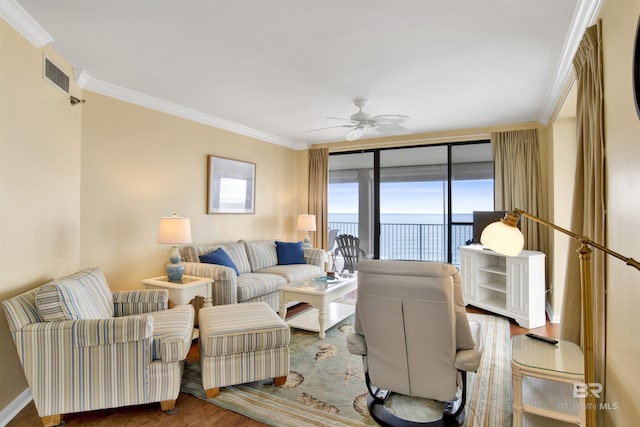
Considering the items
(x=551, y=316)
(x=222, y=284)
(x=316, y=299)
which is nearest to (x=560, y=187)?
(x=551, y=316)

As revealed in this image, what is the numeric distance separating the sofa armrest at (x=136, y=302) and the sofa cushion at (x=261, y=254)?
200 cm

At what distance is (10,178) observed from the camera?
225cm

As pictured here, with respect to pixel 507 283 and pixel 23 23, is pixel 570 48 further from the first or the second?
pixel 23 23

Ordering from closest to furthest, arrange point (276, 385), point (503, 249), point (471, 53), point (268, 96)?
point (503, 249) → point (276, 385) → point (471, 53) → point (268, 96)

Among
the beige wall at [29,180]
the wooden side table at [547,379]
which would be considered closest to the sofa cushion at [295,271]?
the beige wall at [29,180]

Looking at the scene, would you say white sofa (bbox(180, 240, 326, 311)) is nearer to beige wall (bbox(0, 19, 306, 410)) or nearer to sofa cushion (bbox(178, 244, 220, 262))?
sofa cushion (bbox(178, 244, 220, 262))

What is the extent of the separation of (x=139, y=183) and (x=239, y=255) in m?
1.53

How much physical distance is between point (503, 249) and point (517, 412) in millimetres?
1044

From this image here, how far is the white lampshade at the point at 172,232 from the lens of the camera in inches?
139

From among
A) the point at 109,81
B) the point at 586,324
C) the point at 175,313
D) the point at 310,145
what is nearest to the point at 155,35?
the point at 109,81

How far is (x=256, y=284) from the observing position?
4.08 metres

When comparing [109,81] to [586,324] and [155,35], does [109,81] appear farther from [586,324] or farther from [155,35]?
→ [586,324]

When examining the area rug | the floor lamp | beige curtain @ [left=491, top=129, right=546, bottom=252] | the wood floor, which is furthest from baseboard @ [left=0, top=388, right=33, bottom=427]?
beige curtain @ [left=491, top=129, right=546, bottom=252]

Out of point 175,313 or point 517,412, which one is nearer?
point 517,412
